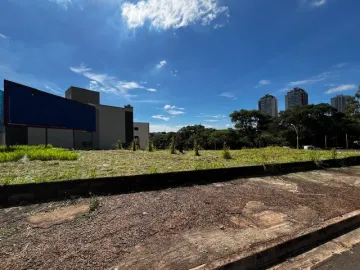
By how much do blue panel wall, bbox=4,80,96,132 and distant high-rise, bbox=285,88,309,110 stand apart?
64.7 metres

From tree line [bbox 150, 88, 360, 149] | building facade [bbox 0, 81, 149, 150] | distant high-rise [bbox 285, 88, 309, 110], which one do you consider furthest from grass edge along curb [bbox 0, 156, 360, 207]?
distant high-rise [bbox 285, 88, 309, 110]

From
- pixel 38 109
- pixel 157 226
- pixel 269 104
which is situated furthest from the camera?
pixel 269 104

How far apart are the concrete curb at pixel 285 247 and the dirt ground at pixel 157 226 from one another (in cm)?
10

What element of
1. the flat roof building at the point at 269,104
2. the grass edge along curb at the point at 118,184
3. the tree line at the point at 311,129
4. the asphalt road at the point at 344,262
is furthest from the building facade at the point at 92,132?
the flat roof building at the point at 269,104

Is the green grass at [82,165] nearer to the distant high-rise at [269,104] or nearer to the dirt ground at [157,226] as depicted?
the dirt ground at [157,226]

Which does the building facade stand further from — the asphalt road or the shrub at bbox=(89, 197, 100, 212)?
the asphalt road

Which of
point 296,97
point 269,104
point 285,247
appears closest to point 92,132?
point 285,247

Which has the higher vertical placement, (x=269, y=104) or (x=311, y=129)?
(x=269, y=104)

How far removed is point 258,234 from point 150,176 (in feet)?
7.22

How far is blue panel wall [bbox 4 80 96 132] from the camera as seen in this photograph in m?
10.2

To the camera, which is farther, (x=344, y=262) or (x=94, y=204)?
(x=94, y=204)

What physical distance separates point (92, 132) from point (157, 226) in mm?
27529

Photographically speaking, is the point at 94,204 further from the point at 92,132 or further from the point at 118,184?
the point at 92,132

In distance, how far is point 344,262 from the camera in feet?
7.06
